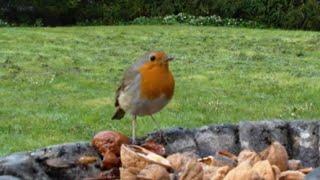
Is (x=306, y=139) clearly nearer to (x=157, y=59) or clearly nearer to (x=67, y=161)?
(x=157, y=59)

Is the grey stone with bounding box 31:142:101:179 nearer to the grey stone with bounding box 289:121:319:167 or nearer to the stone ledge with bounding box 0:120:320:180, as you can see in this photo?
the stone ledge with bounding box 0:120:320:180

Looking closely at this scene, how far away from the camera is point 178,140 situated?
2.98 m

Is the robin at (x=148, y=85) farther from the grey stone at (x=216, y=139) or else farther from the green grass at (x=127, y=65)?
the green grass at (x=127, y=65)

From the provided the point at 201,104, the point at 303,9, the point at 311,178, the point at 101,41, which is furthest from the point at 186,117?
the point at 303,9

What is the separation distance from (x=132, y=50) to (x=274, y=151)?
984 cm

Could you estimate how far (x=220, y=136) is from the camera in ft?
9.81

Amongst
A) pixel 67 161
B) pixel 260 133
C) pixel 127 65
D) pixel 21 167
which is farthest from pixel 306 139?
pixel 127 65

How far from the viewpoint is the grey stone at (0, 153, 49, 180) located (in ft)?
7.88

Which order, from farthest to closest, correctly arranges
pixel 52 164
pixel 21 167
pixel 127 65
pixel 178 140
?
1. pixel 127 65
2. pixel 178 140
3. pixel 52 164
4. pixel 21 167

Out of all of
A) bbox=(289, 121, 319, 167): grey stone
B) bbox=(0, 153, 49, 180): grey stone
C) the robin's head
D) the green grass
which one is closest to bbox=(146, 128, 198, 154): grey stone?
the robin's head

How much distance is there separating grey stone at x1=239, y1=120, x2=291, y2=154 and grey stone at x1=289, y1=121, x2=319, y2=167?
4 cm

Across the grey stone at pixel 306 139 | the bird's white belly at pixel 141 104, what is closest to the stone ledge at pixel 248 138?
the grey stone at pixel 306 139

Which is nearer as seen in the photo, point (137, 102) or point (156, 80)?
point (156, 80)

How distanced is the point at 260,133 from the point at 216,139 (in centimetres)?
17
